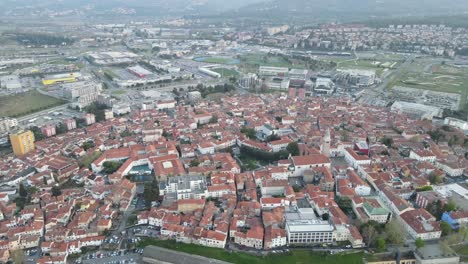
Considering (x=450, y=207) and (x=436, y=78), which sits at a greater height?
(x=436, y=78)

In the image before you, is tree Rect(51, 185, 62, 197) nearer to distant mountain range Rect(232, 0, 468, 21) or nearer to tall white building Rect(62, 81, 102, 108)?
tall white building Rect(62, 81, 102, 108)

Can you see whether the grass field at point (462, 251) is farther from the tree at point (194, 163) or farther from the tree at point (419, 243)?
the tree at point (194, 163)

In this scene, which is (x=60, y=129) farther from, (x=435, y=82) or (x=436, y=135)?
(x=435, y=82)

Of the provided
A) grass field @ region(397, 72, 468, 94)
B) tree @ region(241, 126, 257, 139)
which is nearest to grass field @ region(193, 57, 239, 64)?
grass field @ region(397, 72, 468, 94)

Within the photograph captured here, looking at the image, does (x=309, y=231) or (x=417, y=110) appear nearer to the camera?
(x=309, y=231)

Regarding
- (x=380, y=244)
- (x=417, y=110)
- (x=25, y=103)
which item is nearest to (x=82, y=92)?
(x=25, y=103)

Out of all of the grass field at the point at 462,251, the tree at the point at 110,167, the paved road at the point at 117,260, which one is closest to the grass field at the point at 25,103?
the tree at the point at 110,167
